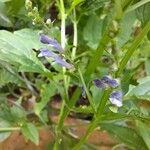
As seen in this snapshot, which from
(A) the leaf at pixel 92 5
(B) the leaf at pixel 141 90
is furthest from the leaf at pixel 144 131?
(A) the leaf at pixel 92 5

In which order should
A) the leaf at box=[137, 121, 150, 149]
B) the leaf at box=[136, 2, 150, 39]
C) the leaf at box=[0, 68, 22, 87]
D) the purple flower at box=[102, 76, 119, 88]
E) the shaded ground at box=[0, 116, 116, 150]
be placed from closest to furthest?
the purple flower at box=[102, 76, 119, 88] → the leaf at box=[136, 2, 150, 39] → the leaf at box=[137, 121, 150, 149] → the leaf at box=[0, 68, 22, 87] → the shaded ground at box=[0, 116, 116, 150]

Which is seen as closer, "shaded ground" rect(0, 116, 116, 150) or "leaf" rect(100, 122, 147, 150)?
"leaf" rect(100, 122, 147, 150)

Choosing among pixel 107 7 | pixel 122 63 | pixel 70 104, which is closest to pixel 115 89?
pixel 122 63

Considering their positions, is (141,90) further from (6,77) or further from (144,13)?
(6,77)

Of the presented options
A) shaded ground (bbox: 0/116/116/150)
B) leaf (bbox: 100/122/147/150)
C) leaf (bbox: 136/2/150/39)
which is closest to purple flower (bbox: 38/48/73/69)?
leaf (bbox: 136/2/150/39)

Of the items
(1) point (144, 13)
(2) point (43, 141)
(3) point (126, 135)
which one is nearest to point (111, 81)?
(1) point (144, 13)

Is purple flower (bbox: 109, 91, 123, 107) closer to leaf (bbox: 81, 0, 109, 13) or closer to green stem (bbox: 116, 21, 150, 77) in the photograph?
green stem (bbox: 116, 21, 150, 77)

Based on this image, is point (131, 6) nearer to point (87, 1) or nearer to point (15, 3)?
point (87, 1)
